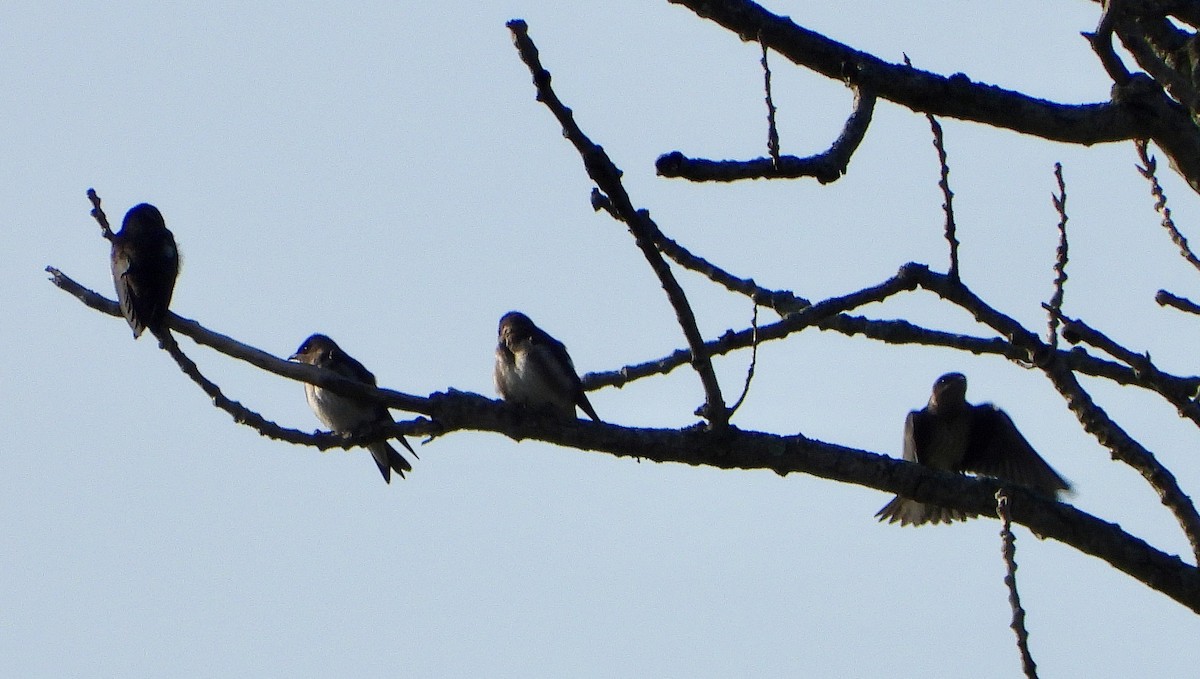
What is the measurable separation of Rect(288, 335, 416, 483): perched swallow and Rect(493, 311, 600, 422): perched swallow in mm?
869

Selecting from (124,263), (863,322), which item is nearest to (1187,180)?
(863,322)

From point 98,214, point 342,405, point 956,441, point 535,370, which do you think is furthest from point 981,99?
point 956,441

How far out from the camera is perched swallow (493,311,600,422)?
305 inches

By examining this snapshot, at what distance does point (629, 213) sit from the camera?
345 cm

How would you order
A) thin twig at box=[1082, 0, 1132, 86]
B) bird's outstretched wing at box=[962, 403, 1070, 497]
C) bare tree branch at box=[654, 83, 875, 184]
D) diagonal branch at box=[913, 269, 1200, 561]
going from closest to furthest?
bare tree branch at box=[654, 83, 875, 184], thin twig at box=[1082, 0, 1132, 86], diagonal branch at box=[913, 269, 1200, 561], bird's outstretched wing at box=[962, 403, 1070, 497]

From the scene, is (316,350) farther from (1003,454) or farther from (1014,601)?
(1014,601)

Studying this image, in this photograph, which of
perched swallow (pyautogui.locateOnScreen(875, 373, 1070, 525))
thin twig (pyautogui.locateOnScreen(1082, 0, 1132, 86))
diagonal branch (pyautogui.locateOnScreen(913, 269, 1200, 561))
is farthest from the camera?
perched swallow (pyautogui.locateOnScreen(875, 373, 1070, 525))

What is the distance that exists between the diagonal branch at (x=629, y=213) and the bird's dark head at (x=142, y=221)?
591cm

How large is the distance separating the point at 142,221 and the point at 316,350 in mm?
1299

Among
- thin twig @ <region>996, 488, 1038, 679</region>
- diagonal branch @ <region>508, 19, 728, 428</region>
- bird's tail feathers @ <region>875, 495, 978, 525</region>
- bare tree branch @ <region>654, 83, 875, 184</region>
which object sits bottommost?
thin twig @ <region>996, 488, 1038, 679</region>

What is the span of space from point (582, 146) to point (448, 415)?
1364 mm

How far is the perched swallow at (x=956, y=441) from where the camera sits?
9641mm

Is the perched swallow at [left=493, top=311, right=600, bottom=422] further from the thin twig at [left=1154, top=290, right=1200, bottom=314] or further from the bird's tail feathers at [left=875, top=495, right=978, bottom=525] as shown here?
the thin twig at [left=1154, top=290, right=1200, bottom=314]

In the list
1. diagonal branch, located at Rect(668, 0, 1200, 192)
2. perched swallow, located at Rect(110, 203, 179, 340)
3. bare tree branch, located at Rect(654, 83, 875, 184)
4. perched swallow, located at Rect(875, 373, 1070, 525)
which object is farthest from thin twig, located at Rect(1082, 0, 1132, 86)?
perched swallow, located at Rect(875, 373, 1070, 525)
